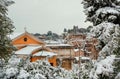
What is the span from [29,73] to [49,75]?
3.02ft

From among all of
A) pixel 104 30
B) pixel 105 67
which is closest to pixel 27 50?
pixel 104 30

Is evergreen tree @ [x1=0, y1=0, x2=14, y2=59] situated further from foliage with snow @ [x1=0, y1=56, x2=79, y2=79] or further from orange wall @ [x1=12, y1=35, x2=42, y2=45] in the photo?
orange wall @ [x1=12, y1=35, x2=42, y2=45]

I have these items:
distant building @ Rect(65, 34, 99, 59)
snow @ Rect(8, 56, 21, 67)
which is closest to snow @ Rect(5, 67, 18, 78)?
snow @ Rect(8, 56, 21, 67)

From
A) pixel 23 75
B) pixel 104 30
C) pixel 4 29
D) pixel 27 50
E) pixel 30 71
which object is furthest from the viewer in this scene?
pixel 27 50

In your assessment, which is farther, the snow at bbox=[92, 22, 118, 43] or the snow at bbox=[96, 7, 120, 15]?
the snow at bbox=[96, 7, 120, 15]

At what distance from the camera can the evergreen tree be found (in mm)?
13117

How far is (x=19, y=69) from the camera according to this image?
11820mm

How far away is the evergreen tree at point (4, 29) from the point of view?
13.1 metres

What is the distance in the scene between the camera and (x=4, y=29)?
13.2 metres

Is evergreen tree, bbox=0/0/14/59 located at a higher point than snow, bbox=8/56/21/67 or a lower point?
higher

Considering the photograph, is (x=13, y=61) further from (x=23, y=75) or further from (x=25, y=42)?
(x=25, y=42)

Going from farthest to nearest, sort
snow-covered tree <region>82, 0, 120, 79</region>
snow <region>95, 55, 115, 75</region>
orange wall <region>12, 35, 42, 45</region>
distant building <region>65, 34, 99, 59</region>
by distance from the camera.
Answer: orange wall <region>12, 35, 42, 45</region>, distant building <region>65, 34, 99, 59</region>, snow-covered tree <region>82, 0, 120, 79</region>, snow <region>95, 55, 115, 75</region>

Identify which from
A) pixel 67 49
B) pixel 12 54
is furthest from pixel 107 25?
pixel 67 49

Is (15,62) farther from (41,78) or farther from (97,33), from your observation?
(97,33)
